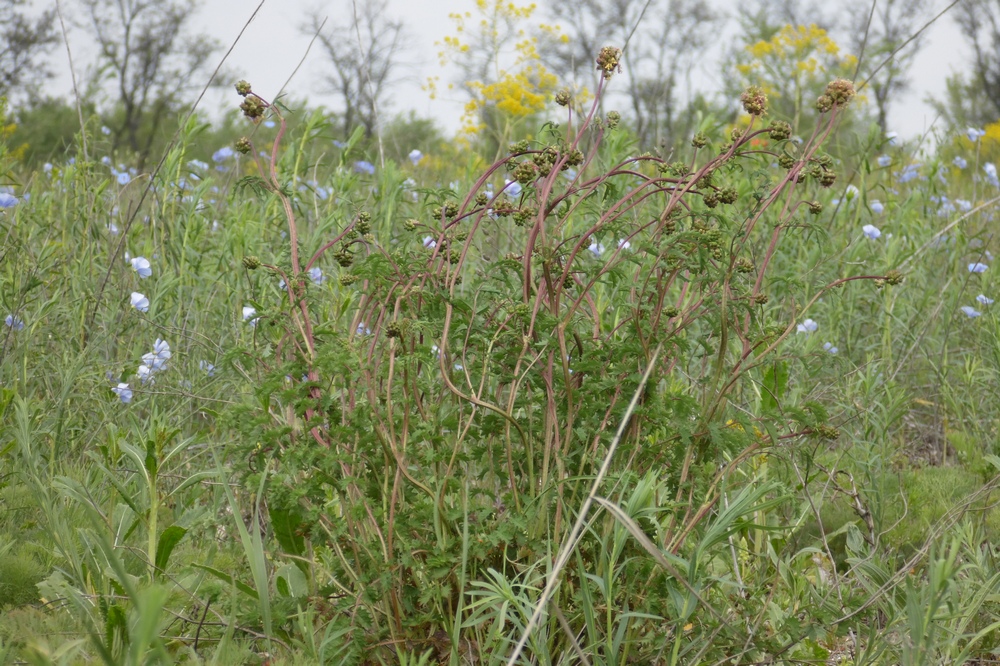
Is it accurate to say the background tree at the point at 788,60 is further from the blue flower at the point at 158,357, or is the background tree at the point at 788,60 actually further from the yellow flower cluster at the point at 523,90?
the blue flower at the point at 158,357

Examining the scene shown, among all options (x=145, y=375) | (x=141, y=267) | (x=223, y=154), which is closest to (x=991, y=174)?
(x=223, y=154)

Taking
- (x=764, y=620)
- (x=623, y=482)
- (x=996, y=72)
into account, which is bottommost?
(x=764, y=620)

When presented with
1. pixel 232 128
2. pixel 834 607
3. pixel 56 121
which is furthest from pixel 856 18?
pixel 834 607

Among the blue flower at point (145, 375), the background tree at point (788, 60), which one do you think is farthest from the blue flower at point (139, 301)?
the background tree at point (788, 60)

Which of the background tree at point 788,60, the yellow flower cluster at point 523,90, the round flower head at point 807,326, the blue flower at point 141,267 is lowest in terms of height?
the round flower head at point 807,326

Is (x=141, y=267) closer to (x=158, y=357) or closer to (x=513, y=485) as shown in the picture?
(x=158, y=357)

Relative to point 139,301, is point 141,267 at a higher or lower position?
higher

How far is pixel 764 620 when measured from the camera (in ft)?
6.55

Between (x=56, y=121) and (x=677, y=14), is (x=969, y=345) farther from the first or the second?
(x=677, y=14)

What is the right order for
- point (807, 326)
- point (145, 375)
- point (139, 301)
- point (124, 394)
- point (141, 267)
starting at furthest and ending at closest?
point (807, 326), point (141, 267), point (139, 301), point (145, 375), point (124, 394)

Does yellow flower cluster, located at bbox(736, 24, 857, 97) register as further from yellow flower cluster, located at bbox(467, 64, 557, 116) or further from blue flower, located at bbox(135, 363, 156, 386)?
blue flower, located at bbox(135, 363, 156, 386)

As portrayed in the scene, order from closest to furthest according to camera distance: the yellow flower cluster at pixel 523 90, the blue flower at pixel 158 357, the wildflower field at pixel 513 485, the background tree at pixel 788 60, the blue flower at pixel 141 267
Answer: the wildflower field at pixel 513 485 → the blue flower at pixel 158 357 → the blue flower at pixel 141 267 → the yellow flower cluster at pixel 523 90 → the background tree at pixel 788 60

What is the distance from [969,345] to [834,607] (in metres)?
2.76

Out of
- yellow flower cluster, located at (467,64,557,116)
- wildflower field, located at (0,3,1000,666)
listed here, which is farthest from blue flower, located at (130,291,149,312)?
yellow flower cluster, located at (467,64,557,116)
